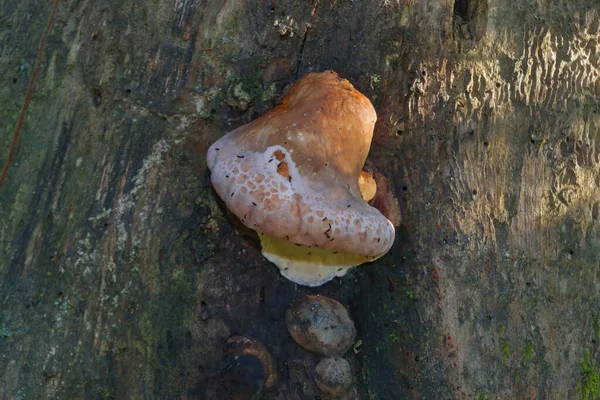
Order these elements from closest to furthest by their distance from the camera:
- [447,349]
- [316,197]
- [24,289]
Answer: [316,197]
[24,289]
[447,349]

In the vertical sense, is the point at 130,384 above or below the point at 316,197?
below

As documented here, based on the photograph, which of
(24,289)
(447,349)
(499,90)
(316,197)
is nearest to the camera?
(316,197)

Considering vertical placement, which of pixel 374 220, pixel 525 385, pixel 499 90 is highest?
pixel 499 90

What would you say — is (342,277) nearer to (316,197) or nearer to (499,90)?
(316,197)

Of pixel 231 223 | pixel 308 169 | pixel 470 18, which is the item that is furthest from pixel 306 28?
pixel 231 223

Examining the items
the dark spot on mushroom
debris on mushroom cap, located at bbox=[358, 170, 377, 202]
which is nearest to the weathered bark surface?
debris on mushroom cap, located at bbox=[358, 170, 377, 202]

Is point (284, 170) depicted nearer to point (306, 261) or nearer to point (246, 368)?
point (306, 261)

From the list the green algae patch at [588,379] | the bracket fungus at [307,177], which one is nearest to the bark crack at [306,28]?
the bracket fungus at [307,177]

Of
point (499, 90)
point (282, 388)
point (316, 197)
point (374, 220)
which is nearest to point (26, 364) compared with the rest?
point (282, 388)
